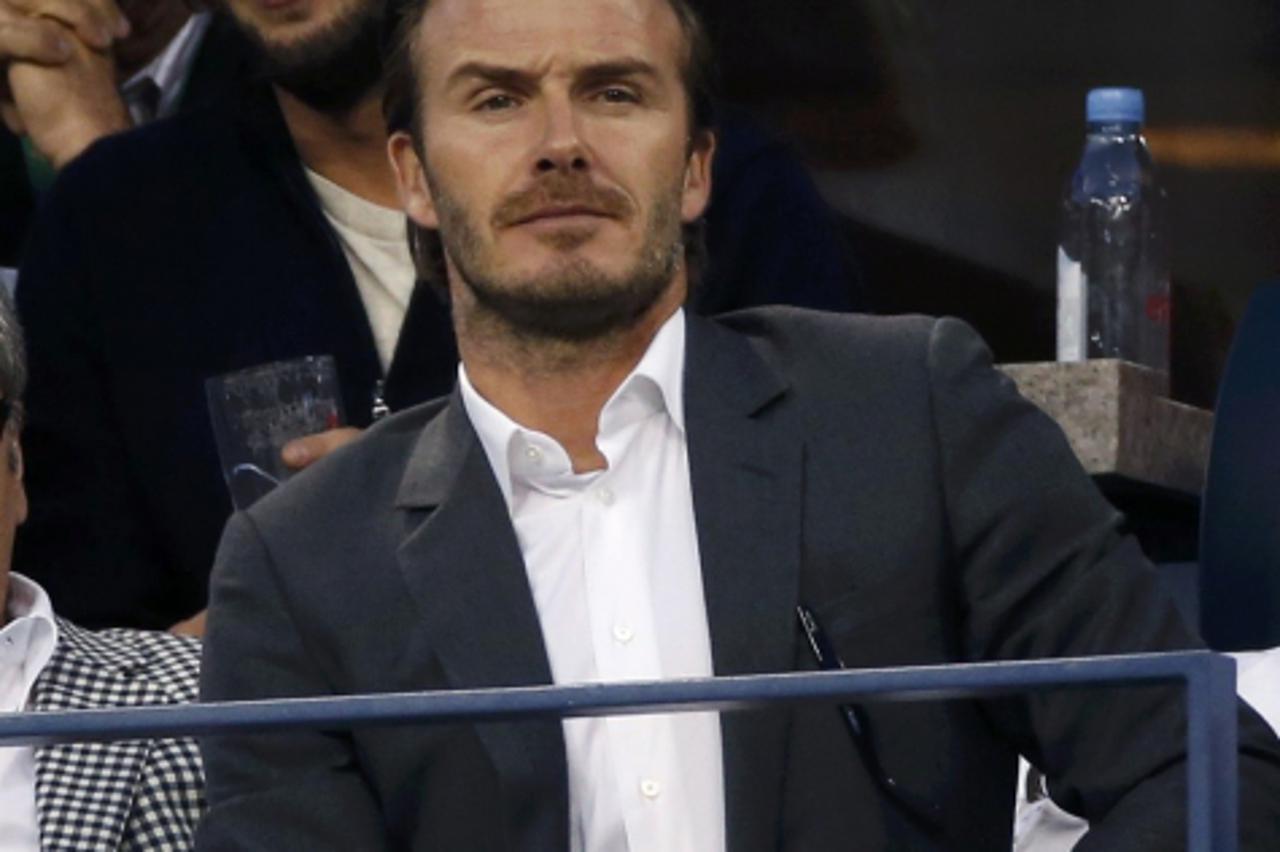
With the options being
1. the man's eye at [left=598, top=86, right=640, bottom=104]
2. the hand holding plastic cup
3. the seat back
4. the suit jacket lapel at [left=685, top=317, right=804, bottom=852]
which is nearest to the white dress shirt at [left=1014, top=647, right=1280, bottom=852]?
the seat back

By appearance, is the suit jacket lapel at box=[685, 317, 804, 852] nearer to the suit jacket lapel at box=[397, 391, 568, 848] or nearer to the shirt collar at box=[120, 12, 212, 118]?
the suit jacket lapel at box=[397, 391, 568, 848]

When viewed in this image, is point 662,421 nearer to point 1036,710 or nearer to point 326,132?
point 1036,710

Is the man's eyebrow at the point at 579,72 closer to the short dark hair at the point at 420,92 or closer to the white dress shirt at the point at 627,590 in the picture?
the short dark hair at the point at 420,92

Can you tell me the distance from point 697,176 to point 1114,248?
1.10 meters

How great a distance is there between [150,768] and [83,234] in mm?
938

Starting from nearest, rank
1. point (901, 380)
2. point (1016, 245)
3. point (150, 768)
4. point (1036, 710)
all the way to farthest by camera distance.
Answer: point (1036, 710), point (901, 380), point (150, 768), point (1016, 245)

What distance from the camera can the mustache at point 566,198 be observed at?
2512 millimetres

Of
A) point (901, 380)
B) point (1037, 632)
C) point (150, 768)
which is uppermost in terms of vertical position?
point (901, 380)

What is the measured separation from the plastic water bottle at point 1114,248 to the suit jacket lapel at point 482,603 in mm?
1153

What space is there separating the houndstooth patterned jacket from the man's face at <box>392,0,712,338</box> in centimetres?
52

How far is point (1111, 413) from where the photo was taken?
126 inches

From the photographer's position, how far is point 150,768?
274 centimetres

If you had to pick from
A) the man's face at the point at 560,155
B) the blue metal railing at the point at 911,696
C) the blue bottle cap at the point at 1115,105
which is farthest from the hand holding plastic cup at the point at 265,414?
the blue metal railing at the point at 911,696

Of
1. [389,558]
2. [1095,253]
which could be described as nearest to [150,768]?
[389,558]
